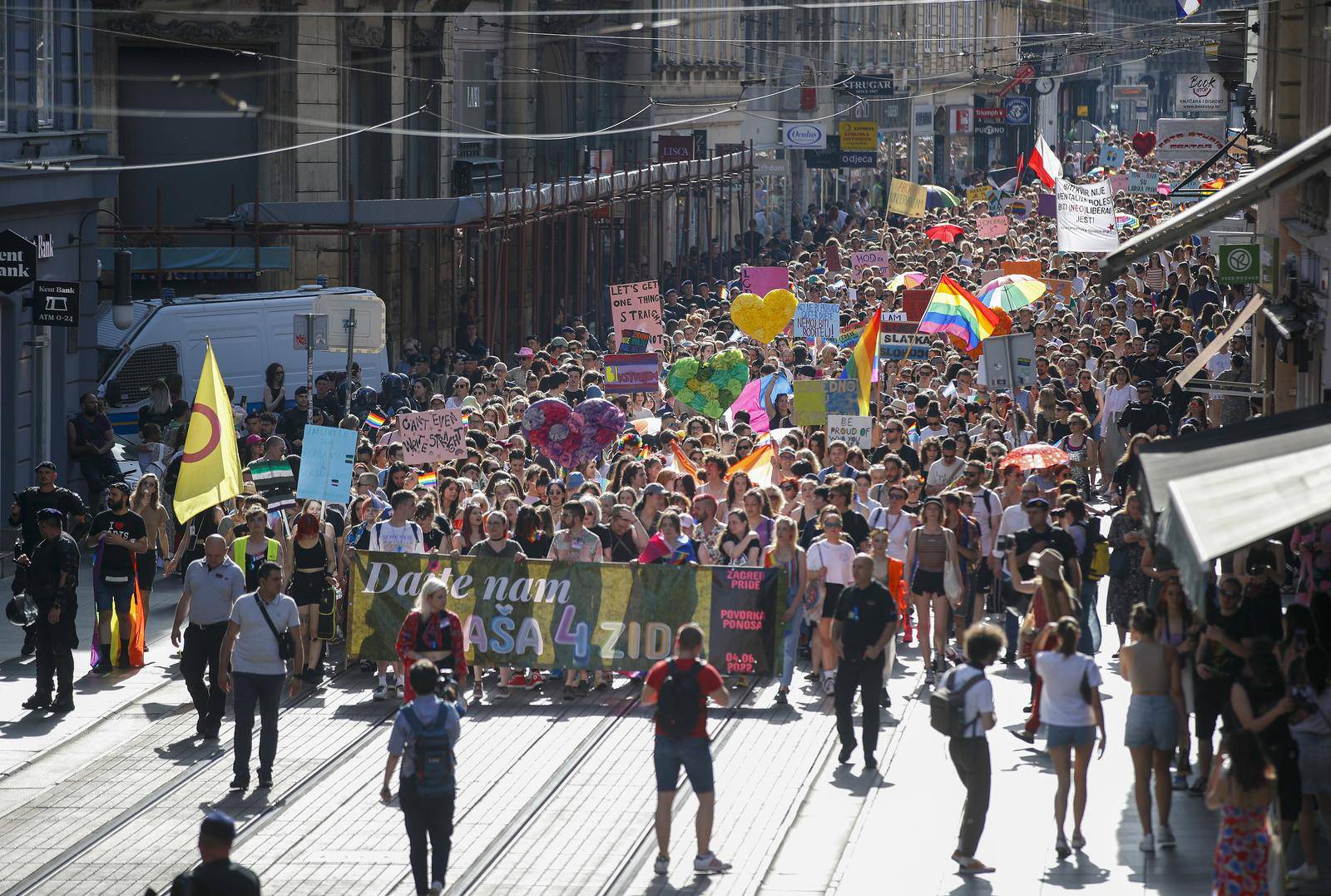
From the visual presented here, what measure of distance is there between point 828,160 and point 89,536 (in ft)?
146

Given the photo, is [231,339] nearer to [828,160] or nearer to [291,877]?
[291,877]

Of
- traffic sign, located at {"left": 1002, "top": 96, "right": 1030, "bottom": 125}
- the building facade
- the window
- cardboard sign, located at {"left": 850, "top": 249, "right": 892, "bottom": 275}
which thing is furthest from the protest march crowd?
traffic sign, located at {"left": 1002, "top": 96, "right": 1030, "bottom": 125}

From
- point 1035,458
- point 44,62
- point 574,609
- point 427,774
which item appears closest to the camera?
point 427,774

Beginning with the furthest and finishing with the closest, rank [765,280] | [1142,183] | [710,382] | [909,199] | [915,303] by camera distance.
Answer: [1142,183] < [909,199] < [765,280] < [915,303] < [710,382]

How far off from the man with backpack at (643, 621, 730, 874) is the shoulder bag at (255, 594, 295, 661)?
2.95m

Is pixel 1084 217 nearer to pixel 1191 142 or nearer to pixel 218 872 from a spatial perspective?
pixel 1191 142

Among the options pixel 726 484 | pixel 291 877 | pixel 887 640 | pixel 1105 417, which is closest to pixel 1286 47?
pixel 1105 417

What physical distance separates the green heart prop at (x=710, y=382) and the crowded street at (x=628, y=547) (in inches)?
2.0

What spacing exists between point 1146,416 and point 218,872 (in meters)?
14.9

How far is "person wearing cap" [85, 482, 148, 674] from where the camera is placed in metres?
16.4

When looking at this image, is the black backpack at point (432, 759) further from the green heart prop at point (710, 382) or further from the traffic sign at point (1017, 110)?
the traffic sign at point (1017, 110)

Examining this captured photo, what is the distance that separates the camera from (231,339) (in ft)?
85.7

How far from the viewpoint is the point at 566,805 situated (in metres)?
12.8

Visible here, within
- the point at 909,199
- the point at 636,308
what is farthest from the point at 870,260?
the point at 909,199
